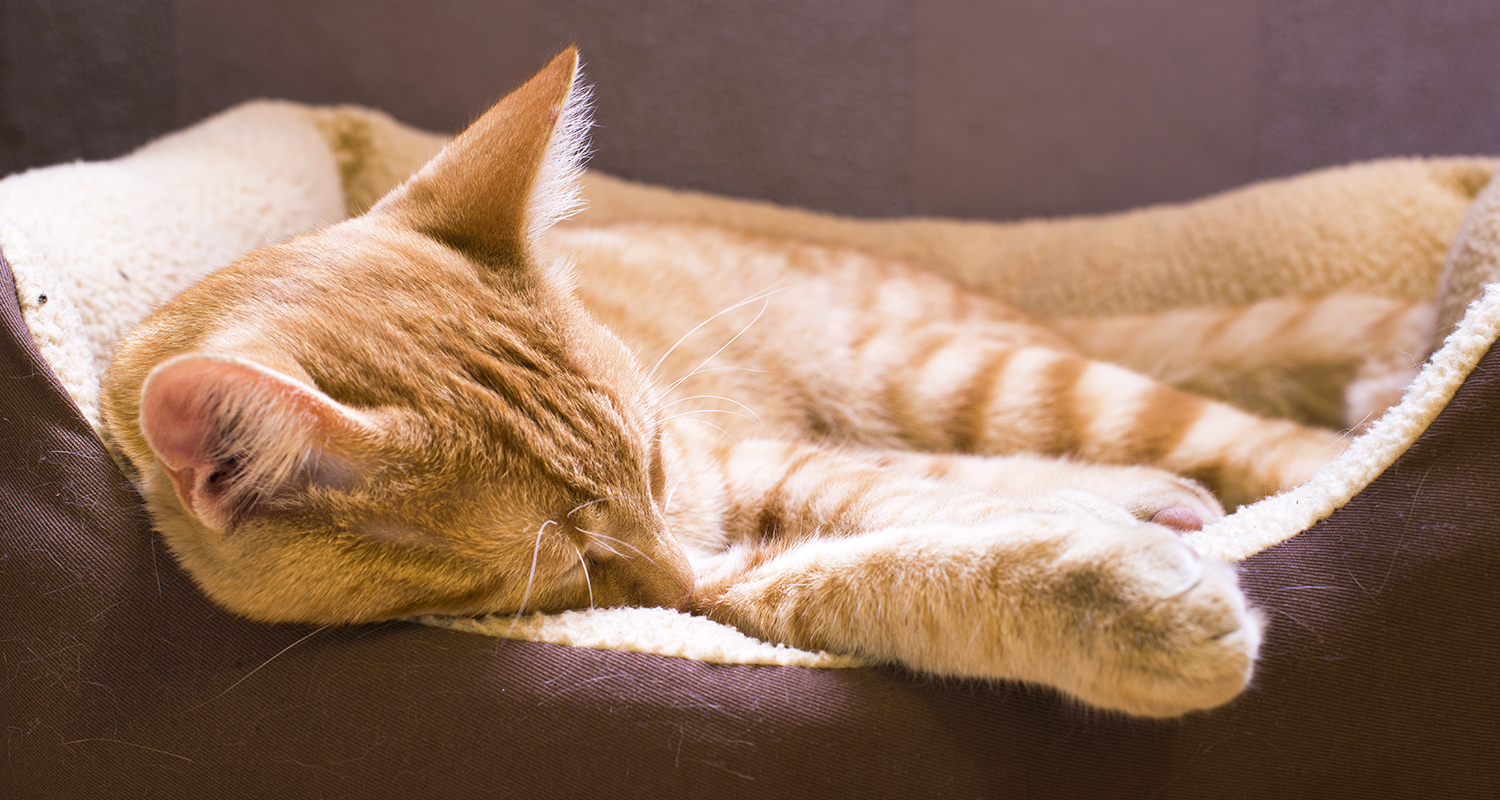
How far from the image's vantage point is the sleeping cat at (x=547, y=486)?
2.46ft

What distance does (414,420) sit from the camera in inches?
31.8

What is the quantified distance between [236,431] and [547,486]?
28cm

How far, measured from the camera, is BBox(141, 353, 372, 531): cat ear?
2.19 feet

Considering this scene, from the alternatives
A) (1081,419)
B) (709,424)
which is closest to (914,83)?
(1081,419)

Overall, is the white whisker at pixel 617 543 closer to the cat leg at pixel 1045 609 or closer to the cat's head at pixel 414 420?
the cat's head at pixel 414 420

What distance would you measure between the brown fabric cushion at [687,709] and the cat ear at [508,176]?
1.50 feet

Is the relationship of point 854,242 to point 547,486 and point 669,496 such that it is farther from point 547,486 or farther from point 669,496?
point 547,486

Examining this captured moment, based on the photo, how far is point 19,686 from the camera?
0.89 meters

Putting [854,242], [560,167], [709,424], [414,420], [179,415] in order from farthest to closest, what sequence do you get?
[854,242], [709,424], [560,167], [414,420], [179,415]

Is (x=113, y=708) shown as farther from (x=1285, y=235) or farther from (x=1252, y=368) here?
(x=1285, y=235)

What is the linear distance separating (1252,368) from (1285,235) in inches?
15.4

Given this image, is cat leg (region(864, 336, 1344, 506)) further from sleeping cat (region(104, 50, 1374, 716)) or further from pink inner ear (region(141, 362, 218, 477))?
pink inner ear (region(141, 362, 218, 477))

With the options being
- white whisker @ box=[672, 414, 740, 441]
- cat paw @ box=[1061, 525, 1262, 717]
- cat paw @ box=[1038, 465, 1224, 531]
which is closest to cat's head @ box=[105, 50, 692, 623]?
white whisker @ box=[672, 414, 740, 441]

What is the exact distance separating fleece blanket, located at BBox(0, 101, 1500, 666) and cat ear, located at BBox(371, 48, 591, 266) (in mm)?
265
